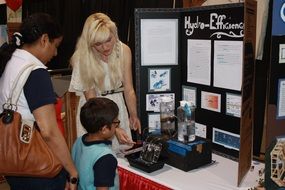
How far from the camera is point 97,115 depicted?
60.8 inches

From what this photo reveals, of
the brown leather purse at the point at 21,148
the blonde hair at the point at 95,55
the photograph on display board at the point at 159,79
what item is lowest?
the brown leather purse at the point at 21,148

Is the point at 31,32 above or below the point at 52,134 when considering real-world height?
above

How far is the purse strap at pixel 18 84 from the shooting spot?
1.40m

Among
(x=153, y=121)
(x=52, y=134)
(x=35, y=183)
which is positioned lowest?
(x=35, y=183)

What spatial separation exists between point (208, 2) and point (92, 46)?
113 cm

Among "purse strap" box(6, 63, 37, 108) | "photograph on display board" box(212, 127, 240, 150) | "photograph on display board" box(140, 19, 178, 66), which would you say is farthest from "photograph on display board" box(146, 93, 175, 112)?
"purse strap" box(6, 63, 37, 108)

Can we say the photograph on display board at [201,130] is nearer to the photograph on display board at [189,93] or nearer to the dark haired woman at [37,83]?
the photograph on display board at [189,93]

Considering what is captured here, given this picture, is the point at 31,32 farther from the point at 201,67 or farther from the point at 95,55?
the point at 201,67

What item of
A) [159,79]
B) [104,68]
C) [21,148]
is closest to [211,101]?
[159,79]

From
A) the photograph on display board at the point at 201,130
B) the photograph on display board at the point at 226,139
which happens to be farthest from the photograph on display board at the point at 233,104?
the photograph on display board at the point at 201,130

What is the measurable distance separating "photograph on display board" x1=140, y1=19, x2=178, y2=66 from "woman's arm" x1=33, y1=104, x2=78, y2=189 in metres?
0.88

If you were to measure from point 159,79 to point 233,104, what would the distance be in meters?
0.50

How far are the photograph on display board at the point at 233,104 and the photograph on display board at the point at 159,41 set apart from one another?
17.9 inches

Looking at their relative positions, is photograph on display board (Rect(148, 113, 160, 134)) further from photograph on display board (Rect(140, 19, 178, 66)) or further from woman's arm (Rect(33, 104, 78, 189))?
woman's arm (Rect(33, 104, 78, 189))
